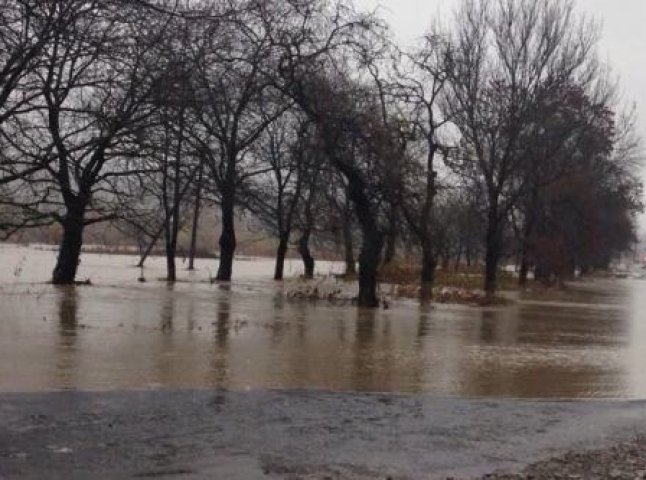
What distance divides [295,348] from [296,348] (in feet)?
0.06

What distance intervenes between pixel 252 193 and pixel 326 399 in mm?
28010

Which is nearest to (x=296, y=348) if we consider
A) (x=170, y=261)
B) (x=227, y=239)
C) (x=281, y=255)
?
(x=170, y=261)

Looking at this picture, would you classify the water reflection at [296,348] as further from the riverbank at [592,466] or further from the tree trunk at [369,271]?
the riverbank at [592,466]

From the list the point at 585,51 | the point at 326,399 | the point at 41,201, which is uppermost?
the point at 585,51

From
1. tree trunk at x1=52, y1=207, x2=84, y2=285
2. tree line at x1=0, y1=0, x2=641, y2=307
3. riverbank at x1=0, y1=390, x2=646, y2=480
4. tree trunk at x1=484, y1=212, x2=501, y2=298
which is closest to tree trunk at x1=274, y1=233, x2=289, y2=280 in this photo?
tree line at x1=0, y1=0, x2=641, y2=307

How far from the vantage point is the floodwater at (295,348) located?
11.0 metres

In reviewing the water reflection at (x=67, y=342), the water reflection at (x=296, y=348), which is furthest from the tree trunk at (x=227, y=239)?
the water reflection at (x=67, y=342)

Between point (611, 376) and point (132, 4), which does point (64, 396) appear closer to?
point (132, 4)

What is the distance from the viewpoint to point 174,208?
3416cm

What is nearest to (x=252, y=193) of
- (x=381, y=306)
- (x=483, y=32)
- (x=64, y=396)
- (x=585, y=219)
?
(x=483, y=32)

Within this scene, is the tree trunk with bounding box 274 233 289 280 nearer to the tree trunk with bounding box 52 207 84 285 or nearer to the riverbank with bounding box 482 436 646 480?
the tree trunk with bounding box 52 207 84 285

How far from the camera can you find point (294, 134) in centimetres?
3962

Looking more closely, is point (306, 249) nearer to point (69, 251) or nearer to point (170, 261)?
point (170, 261)

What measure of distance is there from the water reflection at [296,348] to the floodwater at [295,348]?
3 cm
